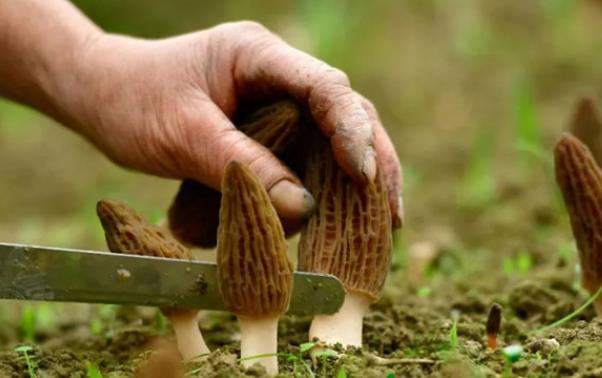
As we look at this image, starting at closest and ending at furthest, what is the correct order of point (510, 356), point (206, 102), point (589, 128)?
point (510, 356) < point (206, 102) < point (589, 128)

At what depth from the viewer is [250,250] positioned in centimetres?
214

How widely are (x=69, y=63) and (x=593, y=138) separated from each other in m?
1.66

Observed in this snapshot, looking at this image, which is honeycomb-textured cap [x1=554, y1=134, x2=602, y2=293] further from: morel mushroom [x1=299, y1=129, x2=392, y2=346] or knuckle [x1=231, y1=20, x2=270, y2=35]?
knuckle [x1=231, y1=20, x2=270, y2=35]

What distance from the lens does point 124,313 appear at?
10.3 feet

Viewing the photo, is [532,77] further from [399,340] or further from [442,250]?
[399,340]

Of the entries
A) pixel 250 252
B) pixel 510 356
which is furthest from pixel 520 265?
pixel 250 252

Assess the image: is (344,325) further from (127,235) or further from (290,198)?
(127,235)

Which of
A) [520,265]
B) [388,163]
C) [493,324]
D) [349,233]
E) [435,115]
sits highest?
[435,115]

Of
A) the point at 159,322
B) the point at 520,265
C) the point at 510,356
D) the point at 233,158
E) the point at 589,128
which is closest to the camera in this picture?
the point at 510,356

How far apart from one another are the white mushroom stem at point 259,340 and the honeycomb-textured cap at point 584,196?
2.84 feet

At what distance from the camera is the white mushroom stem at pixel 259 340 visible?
2248mm

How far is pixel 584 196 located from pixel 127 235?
1.17 meters

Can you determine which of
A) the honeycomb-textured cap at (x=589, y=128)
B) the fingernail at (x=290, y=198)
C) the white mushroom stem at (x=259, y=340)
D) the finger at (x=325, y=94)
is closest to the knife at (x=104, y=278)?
the white mushroom stem at (x=259, y=340)

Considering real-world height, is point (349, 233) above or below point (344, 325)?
above
